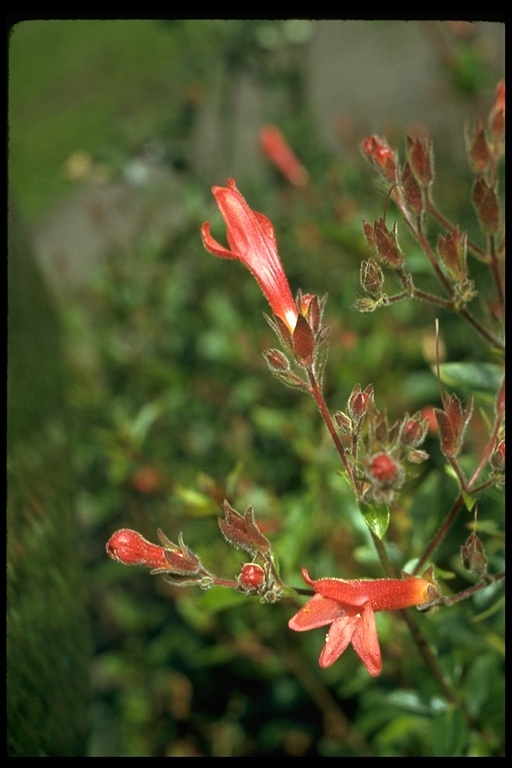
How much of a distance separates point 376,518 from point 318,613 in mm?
119

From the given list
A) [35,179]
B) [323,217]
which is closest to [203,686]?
[323,217]

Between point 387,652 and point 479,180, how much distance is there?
3.09 ft

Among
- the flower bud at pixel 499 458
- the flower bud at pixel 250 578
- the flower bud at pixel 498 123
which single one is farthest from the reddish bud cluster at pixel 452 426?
the flower bud at pixel 498 123

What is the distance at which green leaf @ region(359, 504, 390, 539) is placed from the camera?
86 cm

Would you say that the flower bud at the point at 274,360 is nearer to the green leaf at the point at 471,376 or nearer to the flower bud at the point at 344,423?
the flower bud at the point at 344,423

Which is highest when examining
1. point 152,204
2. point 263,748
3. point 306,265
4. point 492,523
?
point 152,204

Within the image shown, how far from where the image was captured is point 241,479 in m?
2.02

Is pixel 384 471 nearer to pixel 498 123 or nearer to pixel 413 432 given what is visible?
pixel 413 432

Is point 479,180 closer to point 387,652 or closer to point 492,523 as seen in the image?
point 492,523

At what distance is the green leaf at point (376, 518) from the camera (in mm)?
860

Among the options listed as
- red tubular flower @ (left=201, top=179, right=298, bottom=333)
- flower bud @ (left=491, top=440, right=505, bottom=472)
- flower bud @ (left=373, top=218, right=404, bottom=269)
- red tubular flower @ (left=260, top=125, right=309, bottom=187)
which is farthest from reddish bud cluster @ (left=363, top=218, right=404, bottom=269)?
red tubular flower @ (left=260, top=125, right=309, bottom=187)

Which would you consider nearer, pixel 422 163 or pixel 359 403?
pixel 359 403

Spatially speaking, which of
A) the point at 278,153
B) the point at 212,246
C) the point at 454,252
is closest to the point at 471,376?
the point at 454,252

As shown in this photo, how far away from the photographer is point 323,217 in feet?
10.0
